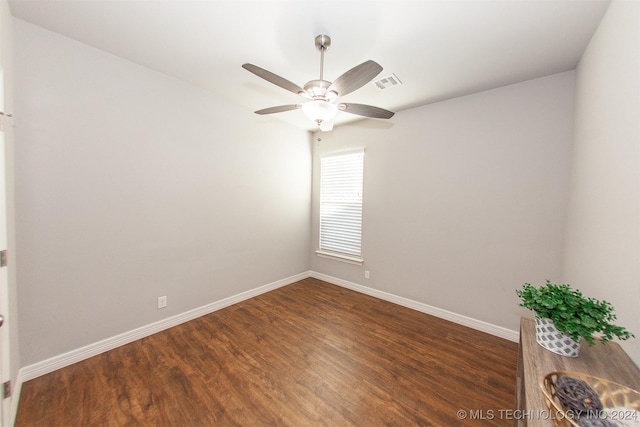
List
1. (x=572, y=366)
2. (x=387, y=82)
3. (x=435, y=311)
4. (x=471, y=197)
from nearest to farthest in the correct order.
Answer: (x=572, y=366) < (x=387, y=82) < (x=471, y=197) < (x=435, y=311)

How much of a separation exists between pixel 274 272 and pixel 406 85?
→ 3093mm

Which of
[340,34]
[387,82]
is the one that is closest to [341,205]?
[387,82]

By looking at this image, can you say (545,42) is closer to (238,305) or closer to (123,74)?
(123,74)

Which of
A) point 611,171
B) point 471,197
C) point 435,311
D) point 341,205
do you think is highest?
point 611,171

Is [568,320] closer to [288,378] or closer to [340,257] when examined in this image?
[288,378]

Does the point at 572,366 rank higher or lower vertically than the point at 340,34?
lower

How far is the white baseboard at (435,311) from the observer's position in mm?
2508

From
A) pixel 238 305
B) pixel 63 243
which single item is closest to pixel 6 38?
pixel 63 243

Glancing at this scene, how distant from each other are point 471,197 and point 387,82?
62.4 inches

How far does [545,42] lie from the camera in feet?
5.94

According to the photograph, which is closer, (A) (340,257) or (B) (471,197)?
(B) (471,197)

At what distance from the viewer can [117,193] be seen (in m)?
2.20

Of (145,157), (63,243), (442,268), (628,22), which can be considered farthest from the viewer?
(442,268)

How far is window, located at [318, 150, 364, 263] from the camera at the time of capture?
144 inches
